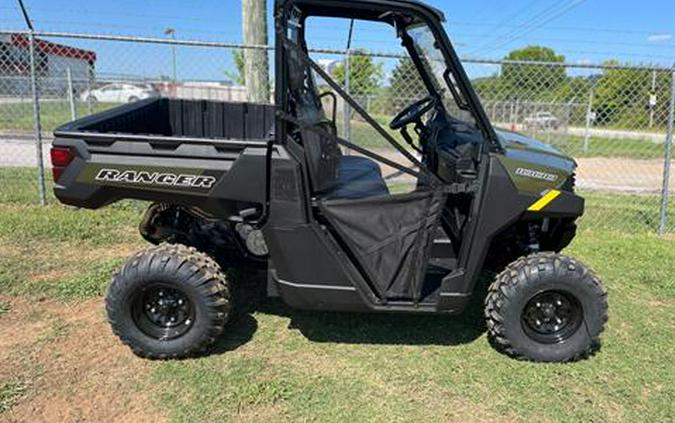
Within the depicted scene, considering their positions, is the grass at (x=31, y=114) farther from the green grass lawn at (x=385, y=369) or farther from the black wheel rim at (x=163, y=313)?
the black wheel rim at (x=163, y=313)

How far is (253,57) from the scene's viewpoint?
635cm

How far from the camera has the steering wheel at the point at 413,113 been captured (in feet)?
12.0

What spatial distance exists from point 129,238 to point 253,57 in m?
2.45

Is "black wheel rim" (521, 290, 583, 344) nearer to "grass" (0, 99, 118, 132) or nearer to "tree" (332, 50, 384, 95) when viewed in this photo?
"tree" (332, 50, 384, 95)

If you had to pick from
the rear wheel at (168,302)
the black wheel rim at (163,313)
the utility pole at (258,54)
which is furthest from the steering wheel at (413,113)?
the utility pole at (258,54)

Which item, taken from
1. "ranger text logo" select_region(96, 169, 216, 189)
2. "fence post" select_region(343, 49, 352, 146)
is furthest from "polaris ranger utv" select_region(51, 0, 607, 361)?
"fence post" select_region(343, 49, 352, 146)

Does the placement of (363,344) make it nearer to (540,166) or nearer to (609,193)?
(540,166)

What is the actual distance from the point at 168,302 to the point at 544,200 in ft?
7.20

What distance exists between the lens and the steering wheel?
3.65 metres

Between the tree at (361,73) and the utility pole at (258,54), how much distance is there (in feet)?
2.91

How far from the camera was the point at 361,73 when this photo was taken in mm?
7055

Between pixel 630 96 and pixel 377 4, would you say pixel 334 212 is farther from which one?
pixel 630 96

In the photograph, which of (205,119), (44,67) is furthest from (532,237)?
(44,67)

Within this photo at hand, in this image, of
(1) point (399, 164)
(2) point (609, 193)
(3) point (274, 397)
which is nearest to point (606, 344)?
(1) point (399, 164)
